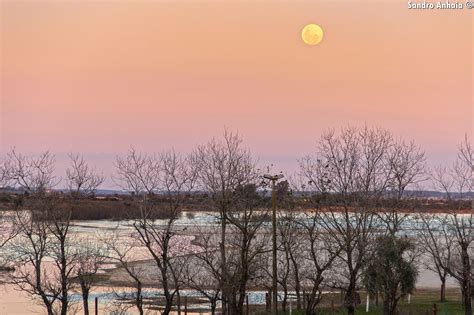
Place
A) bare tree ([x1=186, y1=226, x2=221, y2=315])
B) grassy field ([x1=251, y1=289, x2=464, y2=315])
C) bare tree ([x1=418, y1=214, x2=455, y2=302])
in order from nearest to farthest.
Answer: bare tree ([x1=186, y1=226, x2=221, y2=315]) → bare tree ([x1=418, y1=214, x2=455, y2=302]) → grassy field ([x1=251, y1=289, x2=464, y2=315])

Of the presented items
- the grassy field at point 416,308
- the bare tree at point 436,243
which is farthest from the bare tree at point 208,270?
the bare tree at point 436,243

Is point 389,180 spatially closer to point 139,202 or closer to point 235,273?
point 235,273

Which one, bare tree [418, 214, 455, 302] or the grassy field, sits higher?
bare tree [418, 214, 455, 302]

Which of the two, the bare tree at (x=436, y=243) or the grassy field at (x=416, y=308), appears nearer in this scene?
the bare tree at (x=436, y=243)

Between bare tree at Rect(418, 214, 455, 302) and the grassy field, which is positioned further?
the grassy field

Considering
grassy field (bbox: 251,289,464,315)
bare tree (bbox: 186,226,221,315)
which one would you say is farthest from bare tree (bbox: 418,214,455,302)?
bare tree (bbox: 186,226,221,315)

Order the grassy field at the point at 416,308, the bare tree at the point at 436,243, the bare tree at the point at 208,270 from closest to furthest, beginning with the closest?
the bare tree at the point at 208,270 → the bare tree at the point at 436,243 → the grassy field at the point at 416,308

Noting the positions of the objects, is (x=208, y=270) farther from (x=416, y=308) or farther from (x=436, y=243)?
(x=436, y=243)

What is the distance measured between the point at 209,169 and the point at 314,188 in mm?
5413

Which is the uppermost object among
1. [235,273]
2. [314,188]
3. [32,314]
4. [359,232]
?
[314,188]

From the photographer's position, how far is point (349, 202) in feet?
105

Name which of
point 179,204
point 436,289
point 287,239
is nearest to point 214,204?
point 179,204

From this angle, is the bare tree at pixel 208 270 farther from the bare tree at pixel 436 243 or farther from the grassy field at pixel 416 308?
the bare tree at pixel 436 243

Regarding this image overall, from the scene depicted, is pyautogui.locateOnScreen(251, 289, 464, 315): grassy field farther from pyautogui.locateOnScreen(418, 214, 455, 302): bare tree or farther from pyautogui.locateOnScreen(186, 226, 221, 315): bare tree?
pyautogui.locateOnScreen(186, 226, 221, 315): bare tree
